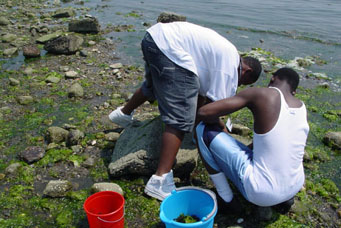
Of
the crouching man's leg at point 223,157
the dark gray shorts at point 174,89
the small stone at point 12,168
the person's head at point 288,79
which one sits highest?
the person's head at point 288,79

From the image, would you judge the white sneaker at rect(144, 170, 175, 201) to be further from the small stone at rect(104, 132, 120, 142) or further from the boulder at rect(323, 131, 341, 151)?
the boulder at rect(323, 131, 341, 151)

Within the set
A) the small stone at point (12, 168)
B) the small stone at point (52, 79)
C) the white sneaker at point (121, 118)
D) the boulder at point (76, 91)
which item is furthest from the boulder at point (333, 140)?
the small stone at point (52, 79)

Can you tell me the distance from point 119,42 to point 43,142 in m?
6.05

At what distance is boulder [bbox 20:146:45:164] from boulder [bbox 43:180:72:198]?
26.4 inches

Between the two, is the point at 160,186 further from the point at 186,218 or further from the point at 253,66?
the point at 253,66

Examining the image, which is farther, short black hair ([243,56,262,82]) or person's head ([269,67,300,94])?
short black hair ([243,56,262,82])

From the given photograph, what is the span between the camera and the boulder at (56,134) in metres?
4.36

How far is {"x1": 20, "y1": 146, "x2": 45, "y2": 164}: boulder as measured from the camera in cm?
396

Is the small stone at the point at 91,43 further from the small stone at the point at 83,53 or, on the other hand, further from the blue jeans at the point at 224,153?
the blue jeans at the point at 224,153

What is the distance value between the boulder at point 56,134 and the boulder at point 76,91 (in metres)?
1.46

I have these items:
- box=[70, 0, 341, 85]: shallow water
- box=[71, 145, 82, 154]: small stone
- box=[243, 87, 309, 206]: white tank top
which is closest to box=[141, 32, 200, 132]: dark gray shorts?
box=[243, 87, 309, 206]: white tank top

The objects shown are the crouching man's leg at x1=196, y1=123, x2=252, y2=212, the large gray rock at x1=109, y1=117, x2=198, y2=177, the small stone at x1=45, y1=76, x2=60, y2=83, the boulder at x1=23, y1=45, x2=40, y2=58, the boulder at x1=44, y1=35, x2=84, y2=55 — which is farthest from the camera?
the boulder at x1=44, y1=35, x2=84, y2=55

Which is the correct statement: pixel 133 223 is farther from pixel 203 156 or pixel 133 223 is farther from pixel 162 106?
pixel 162 106

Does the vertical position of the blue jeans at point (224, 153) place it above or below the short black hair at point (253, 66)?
below
